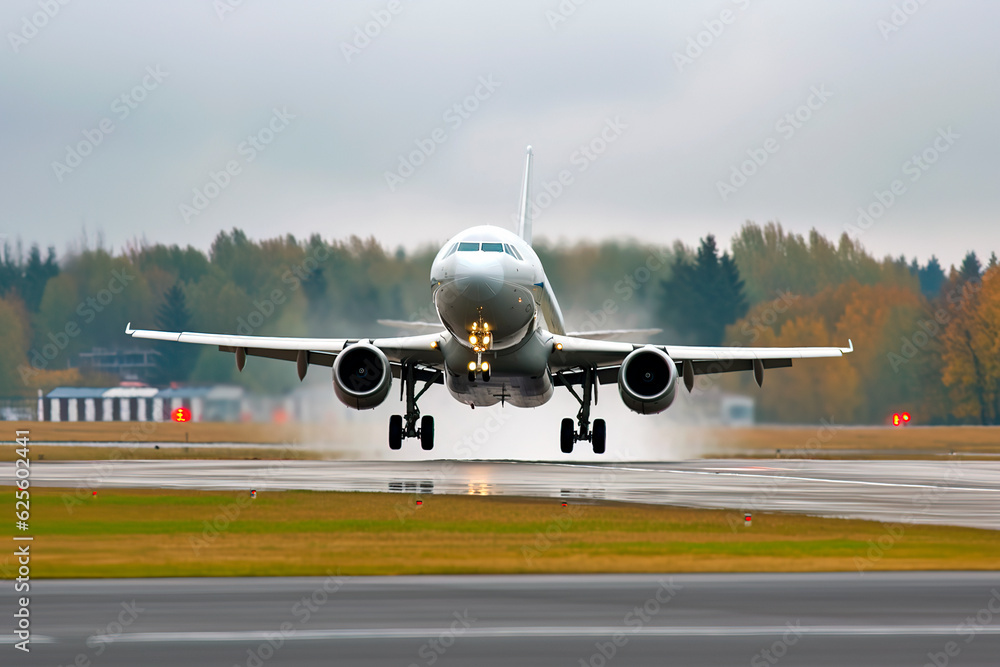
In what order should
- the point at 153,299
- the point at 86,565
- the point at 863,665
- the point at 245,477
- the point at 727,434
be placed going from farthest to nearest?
the point at 153,299 → the point at 727,434 → the point at 245,477 → the point at 86,565 → the point at 863,665

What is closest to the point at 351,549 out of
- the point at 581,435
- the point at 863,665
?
the point at 863,665

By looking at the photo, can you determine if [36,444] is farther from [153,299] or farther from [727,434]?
[727,434]

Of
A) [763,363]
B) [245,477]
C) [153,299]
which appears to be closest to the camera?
[245,477]

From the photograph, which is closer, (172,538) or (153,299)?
(172,538)

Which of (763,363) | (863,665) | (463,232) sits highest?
(463,232)

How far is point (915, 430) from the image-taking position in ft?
201

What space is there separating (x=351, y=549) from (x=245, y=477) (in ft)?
58.4

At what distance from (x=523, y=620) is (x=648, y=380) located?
2330cm

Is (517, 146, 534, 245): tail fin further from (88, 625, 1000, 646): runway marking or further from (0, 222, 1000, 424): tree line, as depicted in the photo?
(88, 625, 1000, 646): runway marking

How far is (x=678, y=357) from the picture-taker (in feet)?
128

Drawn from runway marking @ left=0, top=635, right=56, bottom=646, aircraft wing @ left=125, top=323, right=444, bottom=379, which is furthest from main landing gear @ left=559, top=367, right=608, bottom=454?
runway marking @ left=0, top=635, right=56, bottom=646
